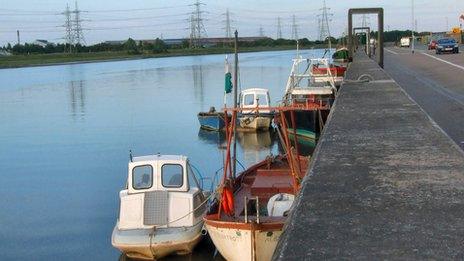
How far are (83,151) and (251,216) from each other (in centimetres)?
1919

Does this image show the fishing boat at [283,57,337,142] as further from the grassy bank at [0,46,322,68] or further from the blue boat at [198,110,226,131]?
the grassy bank at [0,46,322,68]

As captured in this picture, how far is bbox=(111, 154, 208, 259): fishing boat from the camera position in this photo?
13344 millimetres

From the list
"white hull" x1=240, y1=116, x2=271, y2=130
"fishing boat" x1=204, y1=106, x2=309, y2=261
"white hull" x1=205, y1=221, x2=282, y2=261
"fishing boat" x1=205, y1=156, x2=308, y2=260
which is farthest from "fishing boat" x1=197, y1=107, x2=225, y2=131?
"white hull" x1=205, y1=221, x2=282, y2=261

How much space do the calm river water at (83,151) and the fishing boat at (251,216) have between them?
5.69ft

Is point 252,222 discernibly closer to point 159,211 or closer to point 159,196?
point 159,211

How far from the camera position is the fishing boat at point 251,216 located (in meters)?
11.1

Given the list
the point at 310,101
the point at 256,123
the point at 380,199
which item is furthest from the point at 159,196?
the point at 256,123

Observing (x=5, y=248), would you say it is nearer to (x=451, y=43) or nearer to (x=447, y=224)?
(x=447, y=224)

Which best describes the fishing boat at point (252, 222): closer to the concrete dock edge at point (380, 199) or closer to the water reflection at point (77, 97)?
the concrete dock edge at point (380, 199)

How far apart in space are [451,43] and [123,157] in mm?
48443

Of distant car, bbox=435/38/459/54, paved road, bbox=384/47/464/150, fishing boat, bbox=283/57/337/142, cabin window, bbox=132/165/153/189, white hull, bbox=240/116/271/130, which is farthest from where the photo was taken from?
distant car, bbox=435/38/459/54

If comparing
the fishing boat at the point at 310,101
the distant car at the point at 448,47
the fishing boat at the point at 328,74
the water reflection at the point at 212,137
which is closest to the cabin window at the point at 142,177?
the fishing boat at the point at 310,101

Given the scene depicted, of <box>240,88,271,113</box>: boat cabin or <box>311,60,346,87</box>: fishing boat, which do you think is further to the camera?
<box>240,88,271,113</box>: boat cabin

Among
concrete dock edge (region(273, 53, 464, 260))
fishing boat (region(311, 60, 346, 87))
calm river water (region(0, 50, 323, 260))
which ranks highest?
fishing boat (region(311, 60, 346, 87))
